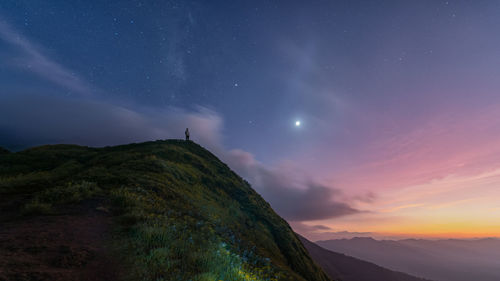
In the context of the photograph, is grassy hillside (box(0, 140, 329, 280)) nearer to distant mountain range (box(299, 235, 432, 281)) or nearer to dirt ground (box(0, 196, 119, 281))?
dirt ground (box(0, 196, 119, 281))

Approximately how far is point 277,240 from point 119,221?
54.0 feet

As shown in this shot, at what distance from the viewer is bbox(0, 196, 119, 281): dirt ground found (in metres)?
4.35

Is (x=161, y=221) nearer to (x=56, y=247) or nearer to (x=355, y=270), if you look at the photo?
(x=56, y=247)

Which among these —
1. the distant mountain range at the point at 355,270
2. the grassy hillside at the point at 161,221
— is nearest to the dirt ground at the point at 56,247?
the grassy hillside at the point at 161,221

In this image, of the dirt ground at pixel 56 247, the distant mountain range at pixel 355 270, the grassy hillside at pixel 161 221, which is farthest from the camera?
the distant mountain range at pixel 355 270

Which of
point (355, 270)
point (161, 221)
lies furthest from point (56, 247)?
point (355, 270)

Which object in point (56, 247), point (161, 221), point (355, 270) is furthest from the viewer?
point (355, 270)

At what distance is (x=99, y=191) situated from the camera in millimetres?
10117

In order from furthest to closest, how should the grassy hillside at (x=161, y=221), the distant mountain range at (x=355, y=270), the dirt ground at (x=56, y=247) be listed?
the distant mountain range at (x=355, y=270)
the grassy hillside at (x=161, y=221)
the dirt ground at (x=56, y=247)

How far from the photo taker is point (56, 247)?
17.9 ft

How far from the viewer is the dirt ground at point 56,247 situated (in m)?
4.35

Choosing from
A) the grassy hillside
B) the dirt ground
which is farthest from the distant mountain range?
the dirt ground

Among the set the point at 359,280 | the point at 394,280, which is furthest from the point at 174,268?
the point at 394,280

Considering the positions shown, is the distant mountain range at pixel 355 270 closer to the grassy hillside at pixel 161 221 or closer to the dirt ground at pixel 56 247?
the grassy hillside at pixel 161 221
